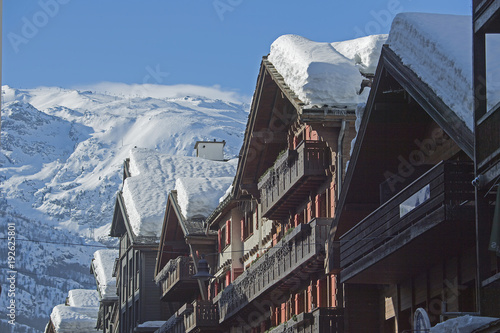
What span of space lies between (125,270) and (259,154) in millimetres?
32064

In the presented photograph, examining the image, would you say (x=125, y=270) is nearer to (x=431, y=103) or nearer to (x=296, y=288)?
(x=296, y=288)

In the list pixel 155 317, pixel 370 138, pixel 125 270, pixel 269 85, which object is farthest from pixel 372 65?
pixel 125 270

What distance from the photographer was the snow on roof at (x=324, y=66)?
114 ft

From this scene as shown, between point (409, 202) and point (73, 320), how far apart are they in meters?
70.4

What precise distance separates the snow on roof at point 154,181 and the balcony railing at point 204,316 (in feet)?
55.1

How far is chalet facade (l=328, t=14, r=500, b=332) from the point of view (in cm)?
2062

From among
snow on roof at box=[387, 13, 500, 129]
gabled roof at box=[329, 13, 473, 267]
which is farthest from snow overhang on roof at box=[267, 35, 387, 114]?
snow on roof at box=[387, 13, 500, 129]

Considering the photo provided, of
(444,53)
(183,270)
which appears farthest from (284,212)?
(444,53)

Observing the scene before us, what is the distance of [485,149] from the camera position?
18.8 metres

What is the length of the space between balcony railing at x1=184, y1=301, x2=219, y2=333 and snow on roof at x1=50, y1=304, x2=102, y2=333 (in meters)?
37.6

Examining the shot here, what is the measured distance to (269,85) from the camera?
4053 centimetres

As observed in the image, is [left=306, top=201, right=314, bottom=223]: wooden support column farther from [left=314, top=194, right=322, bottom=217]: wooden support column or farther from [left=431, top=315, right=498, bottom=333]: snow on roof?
[left=431, top=315, right=498, bottom=333]: snow on roof

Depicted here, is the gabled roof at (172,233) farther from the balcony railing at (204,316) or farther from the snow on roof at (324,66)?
the snow on roof at (324,66)

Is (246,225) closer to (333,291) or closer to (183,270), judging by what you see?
(183,270)
